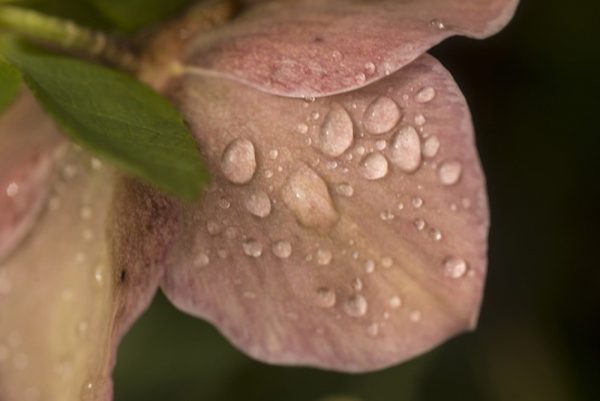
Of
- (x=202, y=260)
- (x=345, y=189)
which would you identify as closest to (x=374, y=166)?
(x=345, y=189)

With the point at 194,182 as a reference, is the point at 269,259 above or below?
below

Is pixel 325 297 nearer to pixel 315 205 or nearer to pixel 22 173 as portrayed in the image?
pixel 315 205

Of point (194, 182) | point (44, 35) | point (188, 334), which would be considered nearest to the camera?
point (194, 182)

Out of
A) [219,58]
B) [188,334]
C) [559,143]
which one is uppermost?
[219,58]

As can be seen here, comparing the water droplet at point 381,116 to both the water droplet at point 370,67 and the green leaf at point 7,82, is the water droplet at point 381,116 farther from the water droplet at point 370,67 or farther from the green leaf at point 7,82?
the green leaf at point 7,82

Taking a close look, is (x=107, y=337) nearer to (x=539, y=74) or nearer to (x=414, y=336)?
(x=414, y=336)

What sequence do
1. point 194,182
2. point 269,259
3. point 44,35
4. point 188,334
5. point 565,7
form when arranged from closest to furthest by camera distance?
point 194,182
point 269,259
point 44,35
point 565,7
point 188,334

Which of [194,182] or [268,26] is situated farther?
[268,26]

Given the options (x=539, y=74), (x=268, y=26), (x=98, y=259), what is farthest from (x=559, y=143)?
(x=98, y=259)

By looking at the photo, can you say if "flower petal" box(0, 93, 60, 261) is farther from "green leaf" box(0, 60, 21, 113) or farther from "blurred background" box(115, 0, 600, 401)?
"blurred background" box(115, 0, 600, 401)
